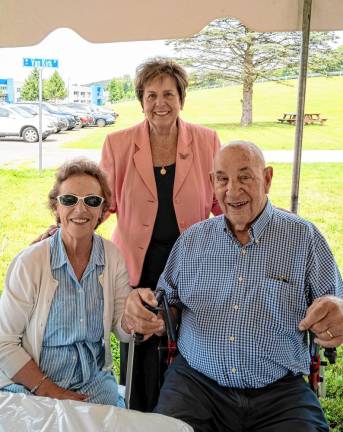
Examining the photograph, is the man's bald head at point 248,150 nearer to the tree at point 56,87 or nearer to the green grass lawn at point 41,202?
the green grass lawn at point 41,202

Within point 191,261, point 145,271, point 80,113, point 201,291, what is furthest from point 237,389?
point 80,113

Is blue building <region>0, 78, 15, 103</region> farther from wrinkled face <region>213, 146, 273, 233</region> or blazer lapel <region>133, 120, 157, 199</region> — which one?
wrinkled face <region>213, 146, 273, 233</region>

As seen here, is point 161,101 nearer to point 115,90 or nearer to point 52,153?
point 115,90

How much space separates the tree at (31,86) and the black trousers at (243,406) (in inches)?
176

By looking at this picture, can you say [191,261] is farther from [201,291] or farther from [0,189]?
[0,189]

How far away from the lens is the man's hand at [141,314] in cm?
180

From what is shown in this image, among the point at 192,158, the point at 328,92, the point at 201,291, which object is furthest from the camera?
the point at 328,92

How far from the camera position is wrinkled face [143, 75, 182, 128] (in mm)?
2359

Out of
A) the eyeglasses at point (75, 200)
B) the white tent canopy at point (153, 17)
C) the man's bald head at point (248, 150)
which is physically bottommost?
the eyeglasses at point (75, 200)

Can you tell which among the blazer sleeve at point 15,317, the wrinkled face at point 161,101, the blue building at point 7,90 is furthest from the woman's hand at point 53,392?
the blue building at point 7,90

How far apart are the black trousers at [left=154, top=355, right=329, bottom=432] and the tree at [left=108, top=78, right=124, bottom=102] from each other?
3418mm

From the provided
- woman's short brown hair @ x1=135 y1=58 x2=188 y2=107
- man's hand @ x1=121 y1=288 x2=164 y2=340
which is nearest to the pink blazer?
woman's short brown hair @ x1=135 y1=58 x2=188 y2=107

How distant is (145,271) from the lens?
2.45m

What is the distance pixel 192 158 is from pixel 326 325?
110 cm
